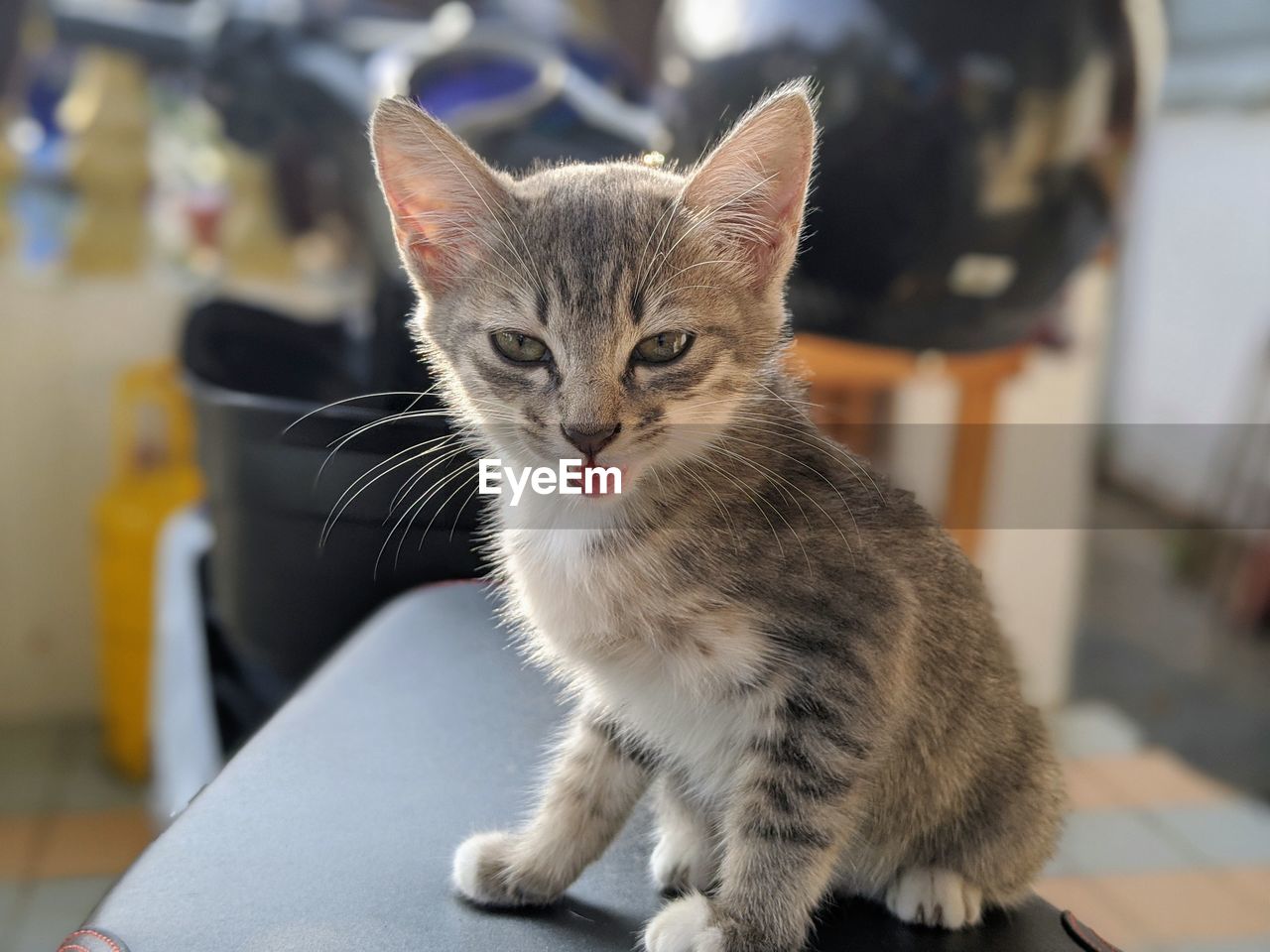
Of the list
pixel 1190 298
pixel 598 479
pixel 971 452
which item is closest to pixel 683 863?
pixel 598 479

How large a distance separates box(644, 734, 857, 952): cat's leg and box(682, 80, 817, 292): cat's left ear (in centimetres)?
25

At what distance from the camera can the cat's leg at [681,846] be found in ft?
2.18

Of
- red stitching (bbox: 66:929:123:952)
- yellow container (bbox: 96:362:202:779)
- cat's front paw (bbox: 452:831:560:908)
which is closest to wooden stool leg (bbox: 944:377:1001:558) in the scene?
cat's front paw (bbox: 452:831:560:908)

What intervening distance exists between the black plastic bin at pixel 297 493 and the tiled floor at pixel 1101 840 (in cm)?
52

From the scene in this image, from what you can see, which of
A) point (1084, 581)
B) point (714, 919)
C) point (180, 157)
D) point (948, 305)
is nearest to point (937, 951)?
point (714, 919)

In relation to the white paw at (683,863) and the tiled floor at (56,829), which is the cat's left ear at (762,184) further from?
the tiled floor at (56,829)

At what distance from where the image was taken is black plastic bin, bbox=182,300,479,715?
Answer: 31.5 inches

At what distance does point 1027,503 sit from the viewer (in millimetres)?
1842

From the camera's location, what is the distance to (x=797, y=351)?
84 cm

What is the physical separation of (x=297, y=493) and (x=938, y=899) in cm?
56

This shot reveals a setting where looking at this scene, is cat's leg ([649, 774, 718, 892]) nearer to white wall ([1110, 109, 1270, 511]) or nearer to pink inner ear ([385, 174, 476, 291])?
pink inner ear ([385, 174, 476, 291])

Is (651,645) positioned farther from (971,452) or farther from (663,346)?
(971,452)

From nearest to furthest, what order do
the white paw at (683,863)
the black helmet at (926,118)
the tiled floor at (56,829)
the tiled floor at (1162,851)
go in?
1. the white paw at (683,863)
2. the black helmet at (926,118)
3. the tiled floor at (1162,851)
4. the tiled floor at (56,829)

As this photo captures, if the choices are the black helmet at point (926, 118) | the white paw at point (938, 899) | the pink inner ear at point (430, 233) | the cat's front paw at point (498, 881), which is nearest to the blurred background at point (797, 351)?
the black helmet at point (926, 118)
